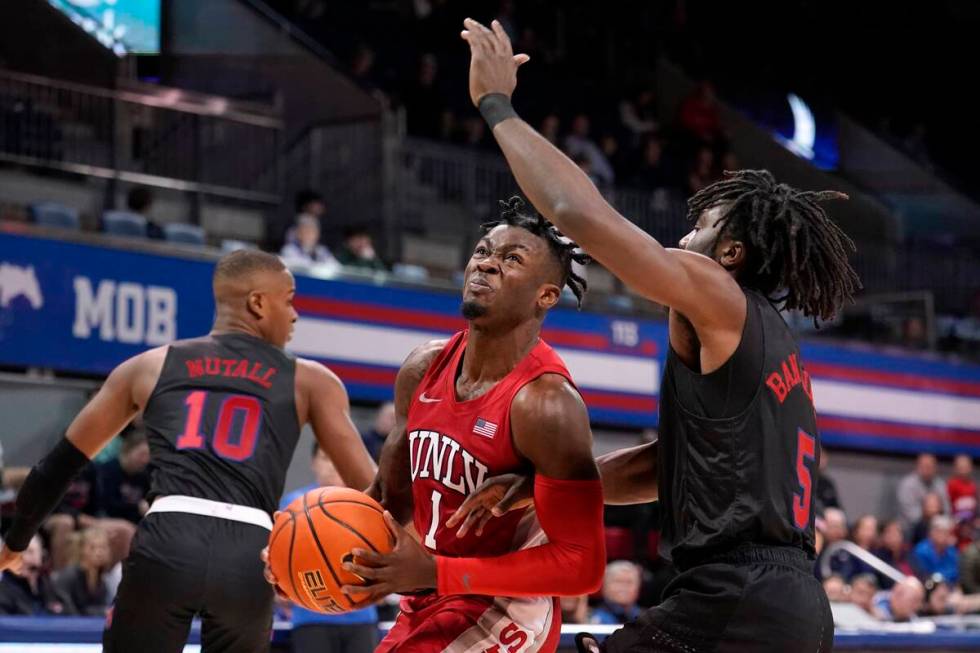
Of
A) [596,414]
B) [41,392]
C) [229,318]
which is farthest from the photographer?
[596,414]

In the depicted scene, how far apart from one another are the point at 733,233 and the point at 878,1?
20648 mm

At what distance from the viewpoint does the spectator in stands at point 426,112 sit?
15477 millimetres

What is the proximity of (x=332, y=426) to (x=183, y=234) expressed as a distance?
6.24 m

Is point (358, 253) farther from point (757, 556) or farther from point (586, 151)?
point (757, 556)

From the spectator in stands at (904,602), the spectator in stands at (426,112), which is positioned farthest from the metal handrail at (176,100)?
the spectator in stands at (904,602)

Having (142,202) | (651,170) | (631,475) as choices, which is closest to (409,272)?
(142,202)

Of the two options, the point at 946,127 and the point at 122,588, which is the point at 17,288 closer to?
the point at 122,588

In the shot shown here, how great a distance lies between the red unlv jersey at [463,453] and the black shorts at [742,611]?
0.56 m

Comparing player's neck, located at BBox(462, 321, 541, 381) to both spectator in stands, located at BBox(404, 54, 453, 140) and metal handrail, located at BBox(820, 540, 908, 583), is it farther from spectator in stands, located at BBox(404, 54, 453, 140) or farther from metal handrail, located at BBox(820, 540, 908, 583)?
spectator in stands, located at BBox(404, 54, 453, 140)

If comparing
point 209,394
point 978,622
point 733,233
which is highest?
point 733,233

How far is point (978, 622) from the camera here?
9.68 m

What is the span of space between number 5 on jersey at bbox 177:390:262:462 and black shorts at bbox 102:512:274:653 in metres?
0.25

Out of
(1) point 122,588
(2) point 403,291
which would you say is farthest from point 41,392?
(1) point 122,588

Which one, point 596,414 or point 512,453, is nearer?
point 512,453
